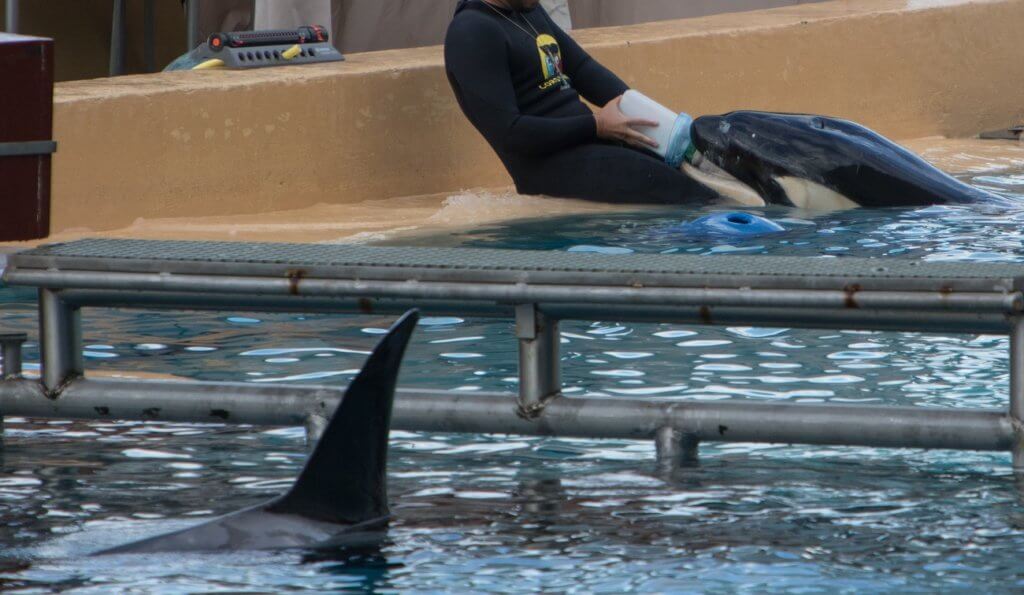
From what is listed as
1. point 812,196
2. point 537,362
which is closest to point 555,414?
point 537,362

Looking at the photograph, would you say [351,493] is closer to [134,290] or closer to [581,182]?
[134,290]

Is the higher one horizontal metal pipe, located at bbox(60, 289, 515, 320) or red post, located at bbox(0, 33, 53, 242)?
red post, located at bbox(0, 33, 53, 242)

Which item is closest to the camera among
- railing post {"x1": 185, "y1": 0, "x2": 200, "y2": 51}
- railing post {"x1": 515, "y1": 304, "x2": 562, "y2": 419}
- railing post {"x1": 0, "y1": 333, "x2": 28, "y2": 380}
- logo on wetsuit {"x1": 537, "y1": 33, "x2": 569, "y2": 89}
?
railing post {"x1": 515, "y1": 304, "x2": 562, "y2": 419}

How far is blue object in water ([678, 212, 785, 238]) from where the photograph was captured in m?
6.95

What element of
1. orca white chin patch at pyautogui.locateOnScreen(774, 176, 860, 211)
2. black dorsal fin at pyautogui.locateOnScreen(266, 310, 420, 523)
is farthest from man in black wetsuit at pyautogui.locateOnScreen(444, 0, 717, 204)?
black dorsal fin at pyautogui.locateOnScreen(266, 310, 420, 523)

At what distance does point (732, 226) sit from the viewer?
6.98m

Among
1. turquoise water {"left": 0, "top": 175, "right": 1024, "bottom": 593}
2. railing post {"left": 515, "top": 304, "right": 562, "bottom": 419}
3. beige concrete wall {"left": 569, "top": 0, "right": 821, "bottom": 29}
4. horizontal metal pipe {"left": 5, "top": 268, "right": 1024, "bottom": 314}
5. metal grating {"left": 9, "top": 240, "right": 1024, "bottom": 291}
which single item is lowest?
turquoise water {"left": 0, "top": 175, "right": 1024, "bottom": 593}

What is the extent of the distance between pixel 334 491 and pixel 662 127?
4.75m

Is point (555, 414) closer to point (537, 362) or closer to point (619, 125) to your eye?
point (537, 362)

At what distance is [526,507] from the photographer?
362 centimetres

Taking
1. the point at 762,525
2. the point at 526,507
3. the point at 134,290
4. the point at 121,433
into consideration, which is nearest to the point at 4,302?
the point at 121,433

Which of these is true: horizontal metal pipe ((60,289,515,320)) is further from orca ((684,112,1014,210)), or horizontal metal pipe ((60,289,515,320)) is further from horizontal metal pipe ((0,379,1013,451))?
orca ((684,112,1014,210))

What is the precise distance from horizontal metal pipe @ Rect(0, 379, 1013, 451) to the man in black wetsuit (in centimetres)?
384

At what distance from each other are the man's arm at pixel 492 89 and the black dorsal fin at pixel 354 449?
4410mm
